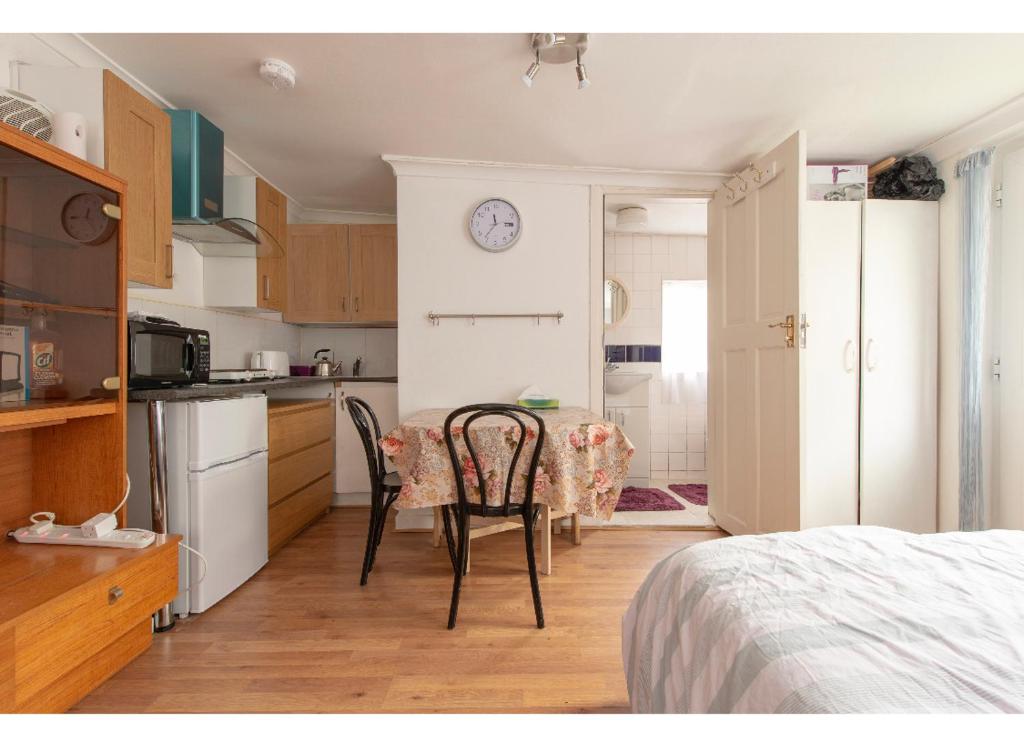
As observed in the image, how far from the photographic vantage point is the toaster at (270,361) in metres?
3.44

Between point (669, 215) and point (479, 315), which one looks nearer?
point (479, 315)

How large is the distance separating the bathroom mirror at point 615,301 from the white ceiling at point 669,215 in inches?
19.2

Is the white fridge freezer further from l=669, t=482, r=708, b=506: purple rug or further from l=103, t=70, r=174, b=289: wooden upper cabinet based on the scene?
l=669, t=482, r=708, b=506: purple rug

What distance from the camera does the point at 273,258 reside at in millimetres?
3463

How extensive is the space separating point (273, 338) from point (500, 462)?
8.16 feet

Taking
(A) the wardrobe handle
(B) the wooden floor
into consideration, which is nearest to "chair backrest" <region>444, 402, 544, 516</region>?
(B) the wooden floor

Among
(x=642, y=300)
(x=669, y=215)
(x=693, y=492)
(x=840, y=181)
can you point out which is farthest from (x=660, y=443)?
(x=840, y=181)

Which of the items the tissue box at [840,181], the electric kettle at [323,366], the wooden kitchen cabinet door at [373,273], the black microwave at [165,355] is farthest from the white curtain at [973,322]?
the electric kettle at [323,366]

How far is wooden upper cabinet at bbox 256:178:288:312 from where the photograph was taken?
3242 millimetres

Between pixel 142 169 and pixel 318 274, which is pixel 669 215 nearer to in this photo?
pixel 318 274

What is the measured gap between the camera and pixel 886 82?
7.30 feet

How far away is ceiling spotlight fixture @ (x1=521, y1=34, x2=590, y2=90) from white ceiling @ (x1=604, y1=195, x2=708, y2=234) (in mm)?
1913
